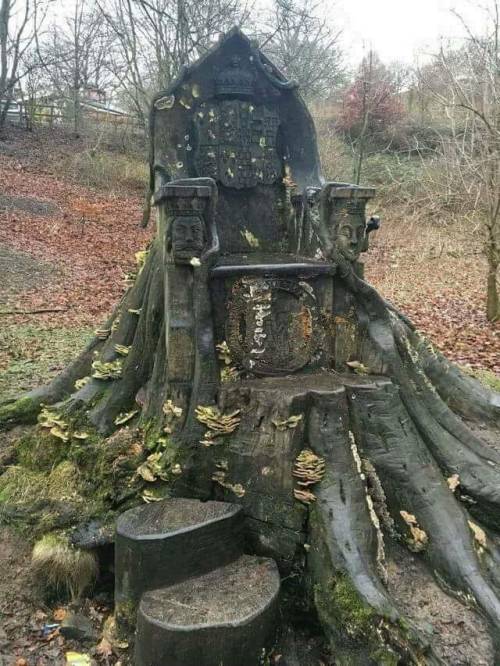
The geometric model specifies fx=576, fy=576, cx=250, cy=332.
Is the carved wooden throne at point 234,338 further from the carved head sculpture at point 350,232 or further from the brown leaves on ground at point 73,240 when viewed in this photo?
the brown leaves on ground at point 73,240

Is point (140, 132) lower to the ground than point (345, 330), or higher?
higher

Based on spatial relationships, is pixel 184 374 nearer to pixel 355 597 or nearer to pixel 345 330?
pixel 345 330

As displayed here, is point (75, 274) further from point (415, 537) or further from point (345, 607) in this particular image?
point (345, 607)

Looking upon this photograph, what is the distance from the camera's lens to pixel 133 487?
3754 millimetres

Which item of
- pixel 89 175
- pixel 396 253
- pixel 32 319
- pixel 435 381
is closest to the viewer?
pixel 435 381

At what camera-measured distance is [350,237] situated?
4.07 meters

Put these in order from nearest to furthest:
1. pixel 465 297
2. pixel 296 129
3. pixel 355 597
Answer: pixel 355 597 → pixel 296 129 → pixel 465 297

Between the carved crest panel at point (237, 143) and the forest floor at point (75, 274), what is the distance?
3.39 meters

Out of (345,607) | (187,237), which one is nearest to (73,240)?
(187,237)

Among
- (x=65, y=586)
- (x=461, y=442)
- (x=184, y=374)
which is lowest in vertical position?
(x=65, y=586)

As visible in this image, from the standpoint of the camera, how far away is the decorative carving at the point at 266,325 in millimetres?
3967

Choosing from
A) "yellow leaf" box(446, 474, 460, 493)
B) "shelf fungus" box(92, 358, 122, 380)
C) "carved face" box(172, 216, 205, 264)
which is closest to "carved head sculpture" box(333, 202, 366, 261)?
"carved face" box(172, 216, 205, 264)

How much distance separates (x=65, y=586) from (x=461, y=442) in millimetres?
2778

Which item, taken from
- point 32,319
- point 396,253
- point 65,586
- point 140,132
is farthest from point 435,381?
point 140,132
